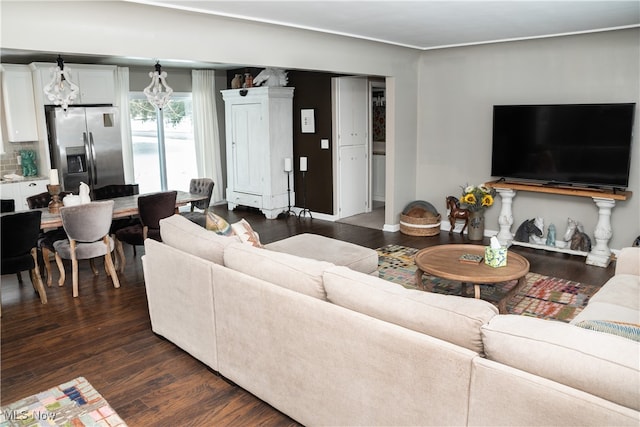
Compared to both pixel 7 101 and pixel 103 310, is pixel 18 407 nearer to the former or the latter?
pixel 103 310

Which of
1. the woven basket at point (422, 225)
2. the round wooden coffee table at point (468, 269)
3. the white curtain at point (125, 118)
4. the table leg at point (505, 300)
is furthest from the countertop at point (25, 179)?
the table leg at point (505, 300)

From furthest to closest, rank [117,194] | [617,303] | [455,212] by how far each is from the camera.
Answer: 1. [455,212]
2. [117,194]
3. [617,303]

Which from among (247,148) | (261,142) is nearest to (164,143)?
(247,148)

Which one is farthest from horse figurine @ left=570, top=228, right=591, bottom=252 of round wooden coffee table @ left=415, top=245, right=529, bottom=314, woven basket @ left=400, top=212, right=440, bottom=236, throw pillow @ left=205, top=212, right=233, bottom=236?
throw pillow @ left=205, top=212, right=233, bottom=236

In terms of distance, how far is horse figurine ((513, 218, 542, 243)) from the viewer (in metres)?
6.18

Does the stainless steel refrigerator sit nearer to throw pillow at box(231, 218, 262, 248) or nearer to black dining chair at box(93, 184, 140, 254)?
black dining chair at box(93, 184, 140, 254)

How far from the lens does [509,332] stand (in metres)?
1.93

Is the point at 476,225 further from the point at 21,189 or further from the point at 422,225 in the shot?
the point at 21,189

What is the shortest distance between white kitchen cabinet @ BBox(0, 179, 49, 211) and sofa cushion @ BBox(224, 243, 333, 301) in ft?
16.9

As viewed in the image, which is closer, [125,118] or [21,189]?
[21,189]

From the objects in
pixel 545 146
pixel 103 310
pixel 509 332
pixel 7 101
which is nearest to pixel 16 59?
pixel 7 101

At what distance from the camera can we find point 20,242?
4488 millimetres

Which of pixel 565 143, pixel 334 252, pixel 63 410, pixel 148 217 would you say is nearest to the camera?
pixel 63 410

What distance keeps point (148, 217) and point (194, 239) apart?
214cm
